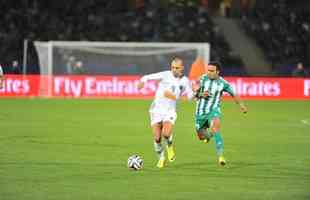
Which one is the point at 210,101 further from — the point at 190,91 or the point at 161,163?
the point at 161,163

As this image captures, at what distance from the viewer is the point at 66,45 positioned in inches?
1650

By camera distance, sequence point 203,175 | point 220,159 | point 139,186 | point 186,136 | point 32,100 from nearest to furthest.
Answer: point 139,186 → point 203,175 → point 220,159 → point 186,136 → point 32,100

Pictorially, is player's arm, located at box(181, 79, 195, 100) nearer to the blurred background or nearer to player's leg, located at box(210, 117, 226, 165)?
player's leg, located at box(210, 117, 226, 165)

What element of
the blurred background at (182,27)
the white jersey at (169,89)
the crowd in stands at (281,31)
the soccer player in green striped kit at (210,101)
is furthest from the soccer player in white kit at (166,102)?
the crowd in stands at (281,31)

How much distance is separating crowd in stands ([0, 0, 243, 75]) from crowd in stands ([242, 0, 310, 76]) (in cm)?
215

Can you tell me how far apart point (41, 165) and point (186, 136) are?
8.17 meters

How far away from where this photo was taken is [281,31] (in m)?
50.8

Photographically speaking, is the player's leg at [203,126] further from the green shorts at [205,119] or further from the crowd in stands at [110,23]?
the crowd in stands at [110,23]

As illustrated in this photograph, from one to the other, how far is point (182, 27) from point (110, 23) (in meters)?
3.84

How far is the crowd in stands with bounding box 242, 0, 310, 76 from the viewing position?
161ft

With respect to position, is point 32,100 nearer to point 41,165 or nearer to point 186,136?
point 186,136

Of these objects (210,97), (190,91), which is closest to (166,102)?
(190,91)

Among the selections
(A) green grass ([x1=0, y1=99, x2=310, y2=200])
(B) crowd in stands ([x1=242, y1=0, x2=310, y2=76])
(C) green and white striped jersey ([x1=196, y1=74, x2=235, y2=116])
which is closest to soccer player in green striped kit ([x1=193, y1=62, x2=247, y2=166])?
(C) green and white striped jersey ([x1=196, y1=74, x2=235, y2=116])

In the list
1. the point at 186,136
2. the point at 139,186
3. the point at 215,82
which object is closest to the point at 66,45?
the point at 186,136
